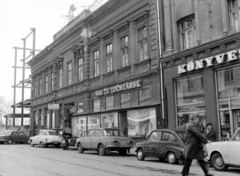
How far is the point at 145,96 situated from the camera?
72.6 feet

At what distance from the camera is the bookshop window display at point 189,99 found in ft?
58.4

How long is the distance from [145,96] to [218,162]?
445 inches

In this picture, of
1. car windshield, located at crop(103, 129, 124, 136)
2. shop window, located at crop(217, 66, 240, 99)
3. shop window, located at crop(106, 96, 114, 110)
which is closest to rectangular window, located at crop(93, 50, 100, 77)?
shop window, located at crop(106, 96, 114, 110)

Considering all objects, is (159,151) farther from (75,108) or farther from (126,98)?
(75,108)

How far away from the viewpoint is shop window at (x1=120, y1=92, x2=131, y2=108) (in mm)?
23778

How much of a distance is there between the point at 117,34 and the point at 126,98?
5.63 meters

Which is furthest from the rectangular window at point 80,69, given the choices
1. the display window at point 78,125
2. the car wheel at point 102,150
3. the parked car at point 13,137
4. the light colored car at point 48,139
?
the car wheel at point 102,150

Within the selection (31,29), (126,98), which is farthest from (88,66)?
(31,29)

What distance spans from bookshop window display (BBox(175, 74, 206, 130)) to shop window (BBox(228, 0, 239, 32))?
3.28 m

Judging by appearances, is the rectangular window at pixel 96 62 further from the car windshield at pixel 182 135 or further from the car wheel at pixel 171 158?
the car wheel at pixel 171 158

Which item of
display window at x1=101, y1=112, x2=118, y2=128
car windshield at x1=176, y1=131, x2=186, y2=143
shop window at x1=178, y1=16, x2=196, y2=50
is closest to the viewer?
car windshield at x1=176, y1=131, x2=186, y2=143

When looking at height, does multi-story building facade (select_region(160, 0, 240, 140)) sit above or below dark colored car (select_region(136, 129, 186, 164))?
above

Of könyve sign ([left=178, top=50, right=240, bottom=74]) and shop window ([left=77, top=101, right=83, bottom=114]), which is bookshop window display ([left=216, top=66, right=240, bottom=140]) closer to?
könyve sign ([left=178, top=50, right=240, bottom=74])

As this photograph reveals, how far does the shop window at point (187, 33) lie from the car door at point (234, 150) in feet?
30.5
